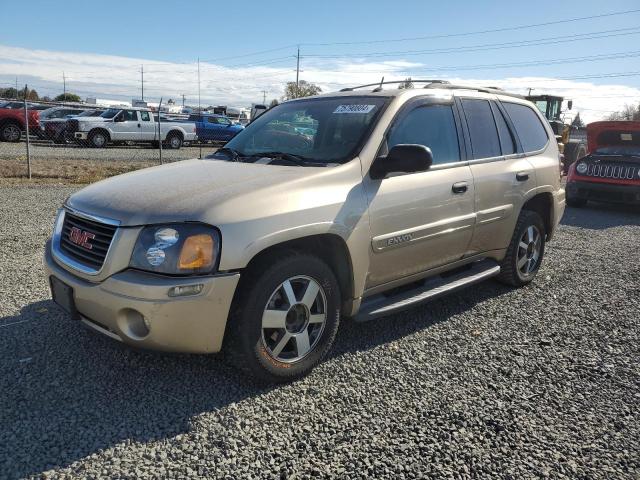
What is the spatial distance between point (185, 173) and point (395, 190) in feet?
4.71

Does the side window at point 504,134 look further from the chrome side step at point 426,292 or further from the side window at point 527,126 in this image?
the chrome side step at point 426,292

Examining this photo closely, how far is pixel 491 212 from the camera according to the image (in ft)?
14.6

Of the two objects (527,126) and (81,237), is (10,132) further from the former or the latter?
(527,126)

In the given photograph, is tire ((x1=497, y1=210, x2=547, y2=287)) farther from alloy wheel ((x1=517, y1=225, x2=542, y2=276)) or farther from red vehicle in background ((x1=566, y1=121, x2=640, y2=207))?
red vehicle in background ((x1=566, y1=121, x2=640, y2=207))

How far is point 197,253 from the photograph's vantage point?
2.75m

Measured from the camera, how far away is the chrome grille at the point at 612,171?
10.5 meters

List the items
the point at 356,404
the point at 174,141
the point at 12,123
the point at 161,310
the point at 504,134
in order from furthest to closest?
1. the point at 174,141
2. the point at 12,123
3. the point at 504,134
4. the point at 356,404
5. the point at 161,310

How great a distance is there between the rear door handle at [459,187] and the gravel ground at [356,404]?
1.08 metres

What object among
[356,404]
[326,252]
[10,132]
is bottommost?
[356,404]

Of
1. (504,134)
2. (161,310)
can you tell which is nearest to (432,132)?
(504,134)

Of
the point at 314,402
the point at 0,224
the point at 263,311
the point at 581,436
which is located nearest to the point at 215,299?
the point at 263,311

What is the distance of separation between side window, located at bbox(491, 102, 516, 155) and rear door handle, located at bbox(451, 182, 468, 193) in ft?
2.83

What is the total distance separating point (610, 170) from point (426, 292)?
28.5 ft

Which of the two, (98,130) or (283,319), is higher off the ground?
(98,130)
